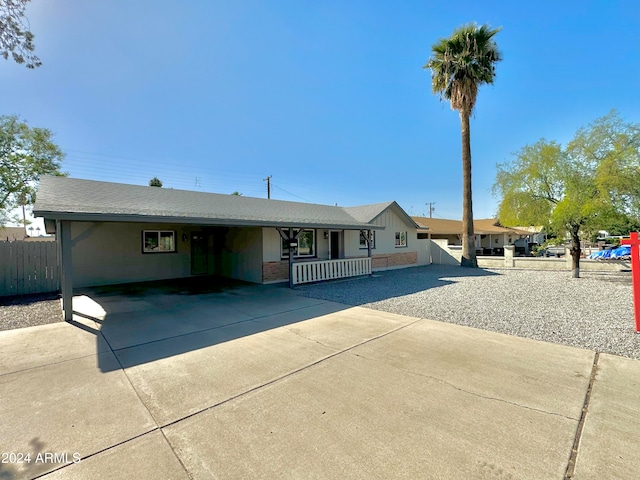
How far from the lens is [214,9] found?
8.16 m

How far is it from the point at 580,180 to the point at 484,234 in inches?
792

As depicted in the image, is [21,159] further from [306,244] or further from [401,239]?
[401,239]

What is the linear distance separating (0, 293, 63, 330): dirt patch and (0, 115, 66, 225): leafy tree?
1267 cm

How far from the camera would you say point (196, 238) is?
13.0 meters

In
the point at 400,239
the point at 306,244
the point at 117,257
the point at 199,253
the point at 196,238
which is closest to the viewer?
the point at 117,257

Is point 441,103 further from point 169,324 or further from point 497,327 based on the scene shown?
point 169,324

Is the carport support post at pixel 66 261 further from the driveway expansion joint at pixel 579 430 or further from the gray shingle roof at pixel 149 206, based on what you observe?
the driveway expansion joint at pixel 579 430

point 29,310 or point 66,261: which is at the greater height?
point 66,261

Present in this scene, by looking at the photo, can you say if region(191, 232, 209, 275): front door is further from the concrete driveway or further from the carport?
the concrete driveway

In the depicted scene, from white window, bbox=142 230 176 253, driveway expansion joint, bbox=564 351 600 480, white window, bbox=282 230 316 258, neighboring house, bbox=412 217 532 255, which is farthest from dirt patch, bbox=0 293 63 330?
neighboring house, bbox=412 217 532 255

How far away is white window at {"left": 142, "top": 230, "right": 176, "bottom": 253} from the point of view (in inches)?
459

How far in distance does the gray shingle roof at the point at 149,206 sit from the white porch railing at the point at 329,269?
63.3 inches

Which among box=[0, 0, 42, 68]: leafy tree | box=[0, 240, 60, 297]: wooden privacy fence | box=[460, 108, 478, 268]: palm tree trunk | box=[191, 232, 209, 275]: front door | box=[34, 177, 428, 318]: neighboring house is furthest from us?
box=[460, 108, 478, 268]: palm tree trunk

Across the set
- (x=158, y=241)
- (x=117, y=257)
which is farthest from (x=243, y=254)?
(x=117, y=257)
